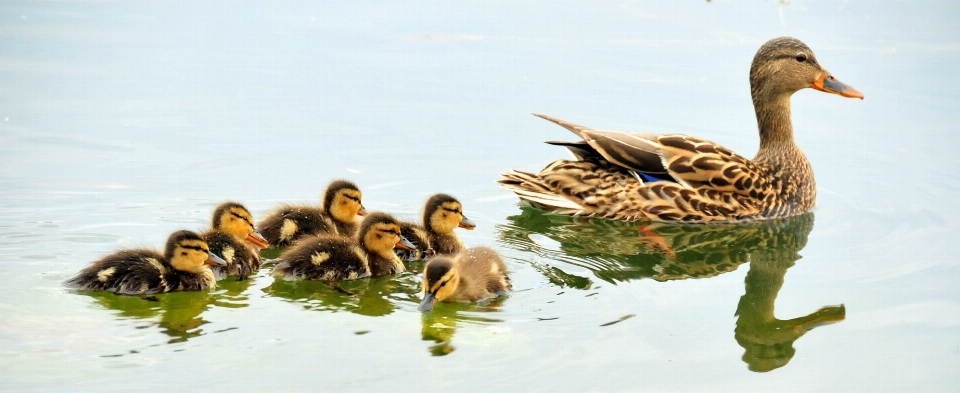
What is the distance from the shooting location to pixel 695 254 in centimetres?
638

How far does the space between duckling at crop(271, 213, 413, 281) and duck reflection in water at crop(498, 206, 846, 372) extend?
2.25 feet

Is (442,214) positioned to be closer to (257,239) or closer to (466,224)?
(466,224)

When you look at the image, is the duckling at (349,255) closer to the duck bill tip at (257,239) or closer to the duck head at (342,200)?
the duck bill tip at (257,239)

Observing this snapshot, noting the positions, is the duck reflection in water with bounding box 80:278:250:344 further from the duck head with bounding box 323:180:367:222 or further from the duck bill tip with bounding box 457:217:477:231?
the duck bill tip with bounding box 457:217:477:231

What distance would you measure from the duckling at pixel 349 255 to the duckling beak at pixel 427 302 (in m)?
0.58

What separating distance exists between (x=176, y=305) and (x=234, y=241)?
1.56 feet

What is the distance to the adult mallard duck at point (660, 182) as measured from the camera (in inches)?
271

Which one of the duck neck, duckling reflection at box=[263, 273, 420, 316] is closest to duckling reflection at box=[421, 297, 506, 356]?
duckling reflection at box=[263, 273, 420, 316]

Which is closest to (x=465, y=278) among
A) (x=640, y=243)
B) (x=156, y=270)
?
(x=156, y=270)

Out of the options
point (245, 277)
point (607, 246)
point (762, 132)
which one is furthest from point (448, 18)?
point (245, 277)

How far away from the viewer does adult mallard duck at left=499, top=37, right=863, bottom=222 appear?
271 inches

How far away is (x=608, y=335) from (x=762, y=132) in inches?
110

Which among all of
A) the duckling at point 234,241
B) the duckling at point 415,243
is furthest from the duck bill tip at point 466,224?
the duckling at point 234,241

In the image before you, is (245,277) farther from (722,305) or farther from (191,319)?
(722,305)
